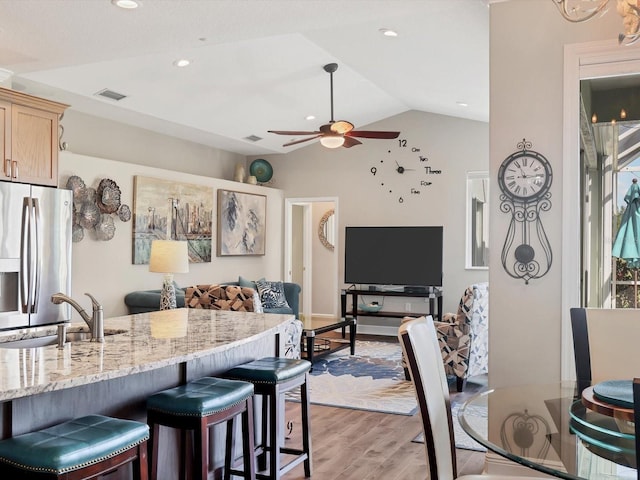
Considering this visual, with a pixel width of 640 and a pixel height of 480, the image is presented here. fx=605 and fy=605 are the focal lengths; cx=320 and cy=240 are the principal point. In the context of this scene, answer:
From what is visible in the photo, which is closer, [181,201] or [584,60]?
[584,60]

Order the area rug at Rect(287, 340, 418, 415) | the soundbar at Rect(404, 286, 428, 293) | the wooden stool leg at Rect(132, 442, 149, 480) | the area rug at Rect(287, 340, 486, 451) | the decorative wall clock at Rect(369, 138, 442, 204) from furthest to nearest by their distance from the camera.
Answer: the decorative wall clock at Rect(369, 138, 442, 204) → the soundbar at Rect(404, 286, 428, 293) → the area rug at Rect(287, 340, 418, 415) → the area rug at Rect(287, 340, 486, 451) → the wooden stool leg at Rect(132, 442, 149, 480)

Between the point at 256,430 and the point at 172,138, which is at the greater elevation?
the point at 172,138

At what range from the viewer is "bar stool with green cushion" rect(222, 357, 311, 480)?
3064mm

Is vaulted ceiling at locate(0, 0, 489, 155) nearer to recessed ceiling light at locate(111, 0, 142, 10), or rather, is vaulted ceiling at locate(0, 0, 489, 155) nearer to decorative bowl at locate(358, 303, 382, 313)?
recessed ceiling light at locate(111, 0, 142, 10)

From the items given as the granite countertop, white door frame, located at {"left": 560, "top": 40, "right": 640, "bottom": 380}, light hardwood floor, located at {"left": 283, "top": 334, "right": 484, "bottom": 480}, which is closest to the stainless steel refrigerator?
the granite countertop

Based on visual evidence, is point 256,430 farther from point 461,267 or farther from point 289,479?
point 461,267

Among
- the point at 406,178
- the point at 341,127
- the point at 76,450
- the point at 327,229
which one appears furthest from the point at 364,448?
the point at 327,229

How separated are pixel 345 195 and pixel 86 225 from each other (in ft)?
14.2

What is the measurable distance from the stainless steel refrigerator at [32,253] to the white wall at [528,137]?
10.6 ft

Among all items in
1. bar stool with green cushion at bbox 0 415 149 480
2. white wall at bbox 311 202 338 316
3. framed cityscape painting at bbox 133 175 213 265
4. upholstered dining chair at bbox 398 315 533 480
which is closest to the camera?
bar stool with green cushion at bbox 0 415 149 480

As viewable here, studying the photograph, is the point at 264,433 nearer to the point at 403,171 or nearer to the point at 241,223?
the point at 241,223

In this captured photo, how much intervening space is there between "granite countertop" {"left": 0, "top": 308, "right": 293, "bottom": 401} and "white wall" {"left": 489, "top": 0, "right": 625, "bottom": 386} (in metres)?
1.29

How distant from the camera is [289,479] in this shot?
11.2 ft

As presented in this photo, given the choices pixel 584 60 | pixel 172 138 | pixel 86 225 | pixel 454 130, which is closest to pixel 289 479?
pixel 584 60
